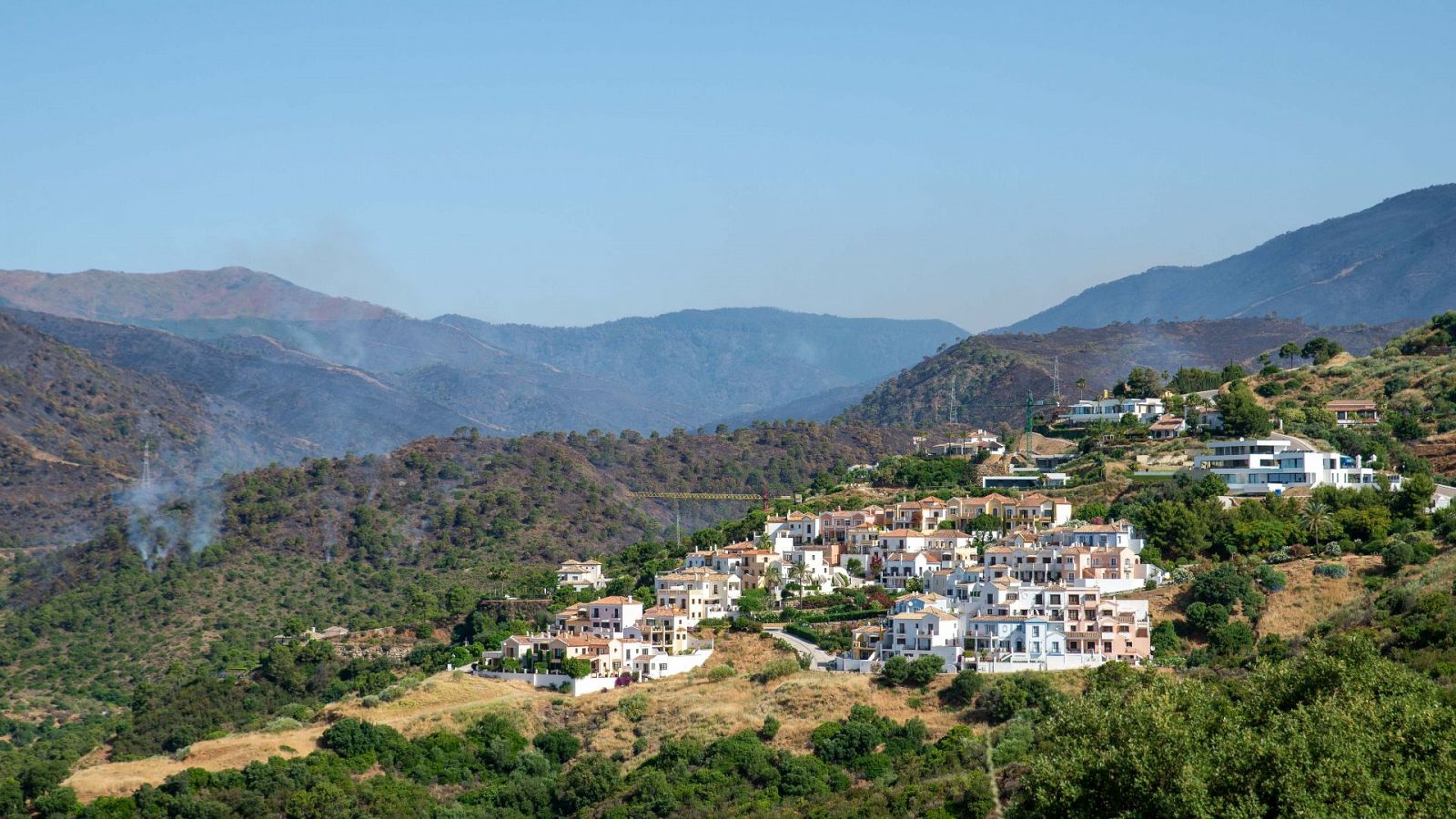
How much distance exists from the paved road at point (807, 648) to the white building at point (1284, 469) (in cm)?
2112

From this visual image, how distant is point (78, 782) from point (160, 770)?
2627 millimetres

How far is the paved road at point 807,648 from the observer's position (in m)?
67.5

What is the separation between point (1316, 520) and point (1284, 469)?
918 centimetres

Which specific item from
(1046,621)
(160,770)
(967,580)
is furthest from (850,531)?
(160,770)

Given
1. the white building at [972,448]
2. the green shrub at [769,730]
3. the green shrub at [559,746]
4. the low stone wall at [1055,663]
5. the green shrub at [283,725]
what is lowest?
the green shrub at [559,746]

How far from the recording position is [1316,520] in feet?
233

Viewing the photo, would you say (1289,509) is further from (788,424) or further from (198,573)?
(788,424)

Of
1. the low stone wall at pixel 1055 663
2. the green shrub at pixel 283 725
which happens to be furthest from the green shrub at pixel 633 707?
the green shrub at pixel 283 725

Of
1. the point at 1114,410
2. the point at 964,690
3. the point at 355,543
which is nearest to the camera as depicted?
the point at 964,690

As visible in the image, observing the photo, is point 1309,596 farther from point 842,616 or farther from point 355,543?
point 355,543

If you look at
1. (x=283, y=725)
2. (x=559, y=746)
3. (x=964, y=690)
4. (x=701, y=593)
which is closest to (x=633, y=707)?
(x=559, y=746)

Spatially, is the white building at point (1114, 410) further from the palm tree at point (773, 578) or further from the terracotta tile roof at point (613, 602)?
the terracotta tile roof at point (613, 602)

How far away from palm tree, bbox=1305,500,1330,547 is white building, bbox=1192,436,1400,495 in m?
6.14

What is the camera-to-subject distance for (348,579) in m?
125
